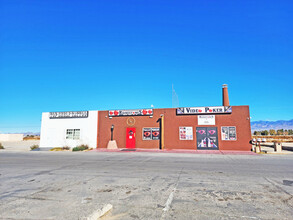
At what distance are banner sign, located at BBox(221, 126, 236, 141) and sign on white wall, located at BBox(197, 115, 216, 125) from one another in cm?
154

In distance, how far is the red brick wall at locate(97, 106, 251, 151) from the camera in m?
21.3

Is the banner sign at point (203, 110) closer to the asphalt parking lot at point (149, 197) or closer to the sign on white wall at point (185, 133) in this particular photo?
the sign on white wall at point (185, 133)

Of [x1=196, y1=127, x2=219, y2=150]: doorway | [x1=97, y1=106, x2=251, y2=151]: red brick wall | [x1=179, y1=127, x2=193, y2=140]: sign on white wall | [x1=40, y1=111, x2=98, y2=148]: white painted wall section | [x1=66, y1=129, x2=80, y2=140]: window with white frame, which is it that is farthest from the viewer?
[x1=66, y1=129, x2=80, y2=140]: window with white frame

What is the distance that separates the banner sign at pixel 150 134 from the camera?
23.5 metres

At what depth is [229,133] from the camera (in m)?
21.6

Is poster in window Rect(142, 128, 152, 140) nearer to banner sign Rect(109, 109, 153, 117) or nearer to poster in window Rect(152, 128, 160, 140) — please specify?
poster in window Rect(152, 128, 160, 140)

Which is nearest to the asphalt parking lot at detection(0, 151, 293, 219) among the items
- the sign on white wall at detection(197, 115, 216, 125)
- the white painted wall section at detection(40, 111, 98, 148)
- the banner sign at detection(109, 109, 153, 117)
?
the sign on white wall at detection(197, 115, 216, 125)

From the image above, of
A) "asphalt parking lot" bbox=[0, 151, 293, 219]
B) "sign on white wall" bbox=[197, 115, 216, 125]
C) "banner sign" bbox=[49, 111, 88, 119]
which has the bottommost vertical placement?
"asphalt parking lot" bbox=[0, 151, 293, 219]

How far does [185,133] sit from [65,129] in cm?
1702

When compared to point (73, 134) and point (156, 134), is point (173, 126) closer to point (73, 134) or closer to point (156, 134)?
point (156, 134)

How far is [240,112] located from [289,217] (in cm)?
1945

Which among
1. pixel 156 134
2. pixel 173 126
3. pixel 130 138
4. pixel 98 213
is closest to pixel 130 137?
pixel 130 138

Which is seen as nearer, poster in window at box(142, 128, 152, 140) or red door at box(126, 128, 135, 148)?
poster in window at box(142, 128, 152, 140)

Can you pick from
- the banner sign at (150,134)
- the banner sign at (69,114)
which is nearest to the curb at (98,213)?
the banner sign at (150,134)
